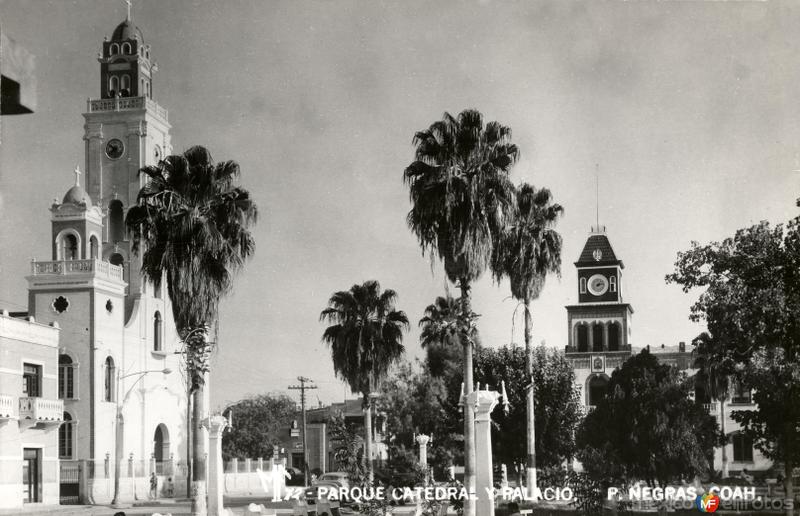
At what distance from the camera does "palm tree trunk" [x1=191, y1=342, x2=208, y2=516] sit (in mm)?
27188

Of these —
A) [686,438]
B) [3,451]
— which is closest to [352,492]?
[3,451]

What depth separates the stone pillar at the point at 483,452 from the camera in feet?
71.2

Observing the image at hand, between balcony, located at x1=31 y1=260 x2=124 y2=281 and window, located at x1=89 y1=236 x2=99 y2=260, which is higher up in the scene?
window, located at x1=89 y1=236 x2=99 y2=260

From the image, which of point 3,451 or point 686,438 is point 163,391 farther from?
point 686,438

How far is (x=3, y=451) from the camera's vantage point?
39.2 metres

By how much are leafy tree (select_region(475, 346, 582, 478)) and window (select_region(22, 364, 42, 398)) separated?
2061 centimetres

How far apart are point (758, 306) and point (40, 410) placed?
29.9m

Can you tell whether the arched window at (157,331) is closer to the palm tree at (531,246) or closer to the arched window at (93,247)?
the arched window at (93,247)

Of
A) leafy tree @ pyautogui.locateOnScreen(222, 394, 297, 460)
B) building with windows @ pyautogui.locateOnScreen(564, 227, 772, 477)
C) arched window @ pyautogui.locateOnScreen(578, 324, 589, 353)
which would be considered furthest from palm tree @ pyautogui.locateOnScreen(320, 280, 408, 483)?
leafy tree @ pyautogui.locateOnScreen(222, 394, 297, 460)

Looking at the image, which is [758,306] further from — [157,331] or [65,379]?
[157,331]

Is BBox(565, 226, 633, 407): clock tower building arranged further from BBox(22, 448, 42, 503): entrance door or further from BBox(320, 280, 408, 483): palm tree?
BBox(22, 448, 42, 503): entrance door

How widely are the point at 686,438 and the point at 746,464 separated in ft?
99.7

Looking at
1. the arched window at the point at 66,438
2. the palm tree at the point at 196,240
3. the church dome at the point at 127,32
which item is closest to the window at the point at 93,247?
the arched window at the point at 66,438

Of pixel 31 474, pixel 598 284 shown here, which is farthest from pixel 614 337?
pixel 31 474
